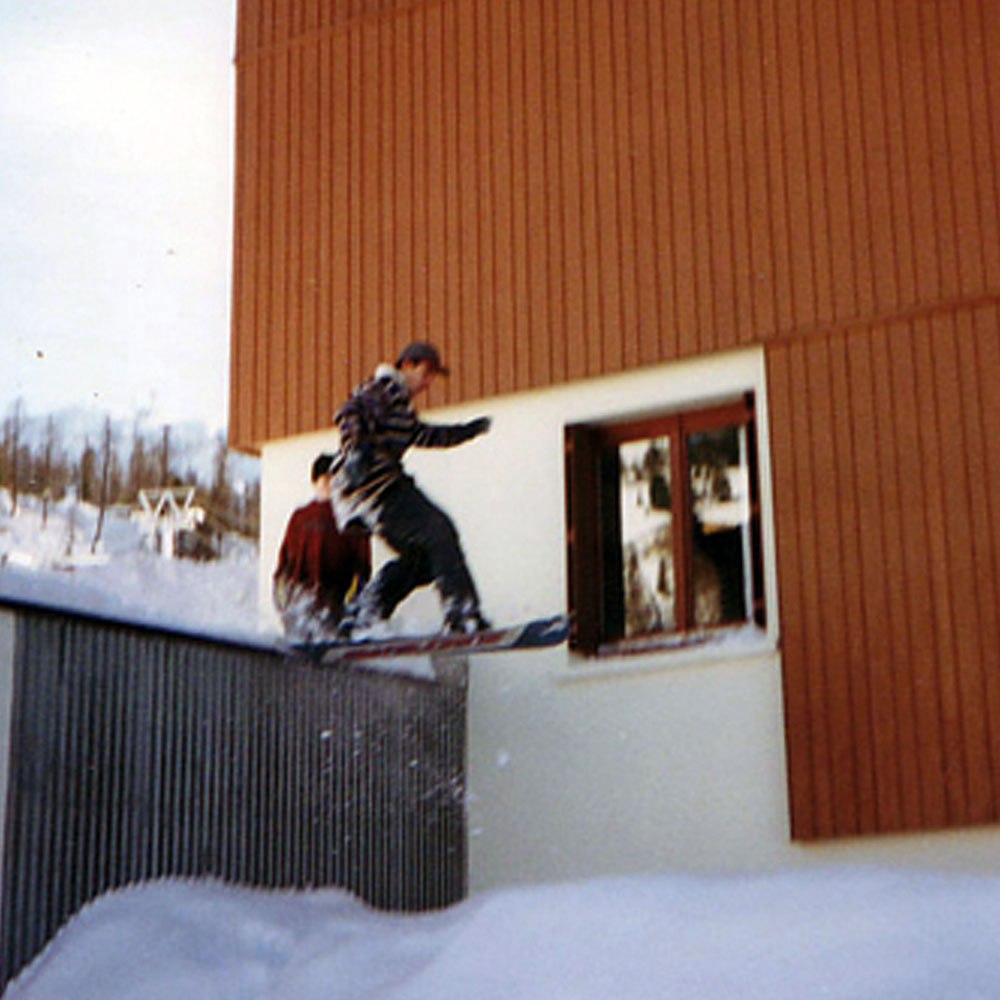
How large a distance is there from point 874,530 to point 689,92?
312 centimetres

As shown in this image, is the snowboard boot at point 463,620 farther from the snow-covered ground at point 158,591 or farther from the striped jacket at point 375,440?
the snow-covered ground at point 158,591

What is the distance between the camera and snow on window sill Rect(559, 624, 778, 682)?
11.4 metres

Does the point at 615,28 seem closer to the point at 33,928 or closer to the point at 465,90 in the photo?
the point at 465,90

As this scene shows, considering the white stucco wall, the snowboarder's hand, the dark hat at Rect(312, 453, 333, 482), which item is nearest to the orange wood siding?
the white stucco wall

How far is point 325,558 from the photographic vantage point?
11.9 meters

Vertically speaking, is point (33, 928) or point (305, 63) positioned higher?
point (305, 63)

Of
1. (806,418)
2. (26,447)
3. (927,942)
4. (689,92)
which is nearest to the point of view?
(927,942)

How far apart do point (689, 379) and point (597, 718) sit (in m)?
2.11

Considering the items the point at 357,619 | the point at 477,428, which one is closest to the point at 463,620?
the point at 357,619

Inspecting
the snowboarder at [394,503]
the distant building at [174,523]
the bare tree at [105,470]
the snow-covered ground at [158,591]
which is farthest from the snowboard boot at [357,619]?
the bare tree at [105,470]

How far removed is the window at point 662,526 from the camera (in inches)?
465

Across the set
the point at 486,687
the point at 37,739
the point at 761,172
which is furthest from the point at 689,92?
the point at 37,739

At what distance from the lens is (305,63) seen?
46.5 ft

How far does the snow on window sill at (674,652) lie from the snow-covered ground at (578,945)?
6.71 ft
